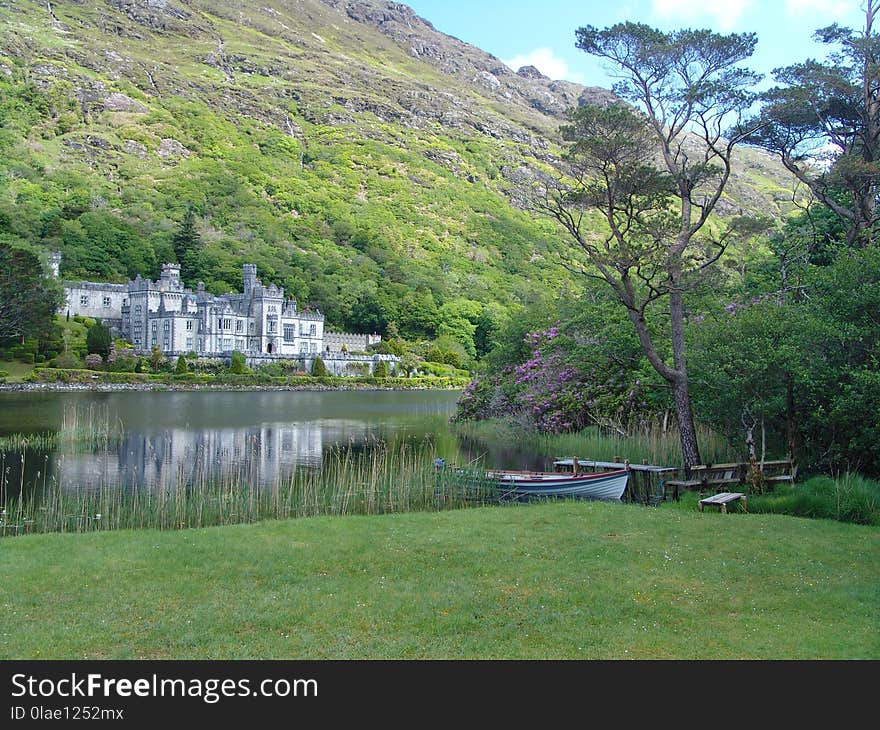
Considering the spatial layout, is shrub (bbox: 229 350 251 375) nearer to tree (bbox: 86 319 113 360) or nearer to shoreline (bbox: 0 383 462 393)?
shoreline (bbox: 0 383 462 393)

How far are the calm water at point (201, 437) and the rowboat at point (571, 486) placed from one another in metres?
6.19

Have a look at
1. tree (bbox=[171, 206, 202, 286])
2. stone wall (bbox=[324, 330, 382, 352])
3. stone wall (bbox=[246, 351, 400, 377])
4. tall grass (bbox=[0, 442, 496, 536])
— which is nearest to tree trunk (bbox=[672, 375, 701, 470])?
tall grass (bbox=[0, 442, 496, 536])

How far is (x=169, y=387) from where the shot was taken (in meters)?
66.1

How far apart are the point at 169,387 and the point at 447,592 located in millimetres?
63070

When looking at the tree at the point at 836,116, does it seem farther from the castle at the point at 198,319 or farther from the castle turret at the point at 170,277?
the castle turret at the point at 170,277

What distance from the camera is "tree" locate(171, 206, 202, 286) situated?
385 feet

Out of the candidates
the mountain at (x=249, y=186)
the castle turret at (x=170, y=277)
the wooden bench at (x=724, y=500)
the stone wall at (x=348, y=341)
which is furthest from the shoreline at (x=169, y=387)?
the wooden bench at (x=724, y=500)

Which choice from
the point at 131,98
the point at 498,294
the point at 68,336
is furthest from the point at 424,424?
the point at 131,98

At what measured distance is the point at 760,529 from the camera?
10961mm

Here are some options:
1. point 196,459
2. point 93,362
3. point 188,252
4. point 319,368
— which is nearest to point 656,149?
point 196,459

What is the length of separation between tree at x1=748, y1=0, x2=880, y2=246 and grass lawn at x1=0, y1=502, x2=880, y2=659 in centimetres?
1083

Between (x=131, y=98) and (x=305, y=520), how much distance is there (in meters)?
178

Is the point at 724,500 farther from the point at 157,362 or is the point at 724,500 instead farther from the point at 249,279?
the point at 249,279
